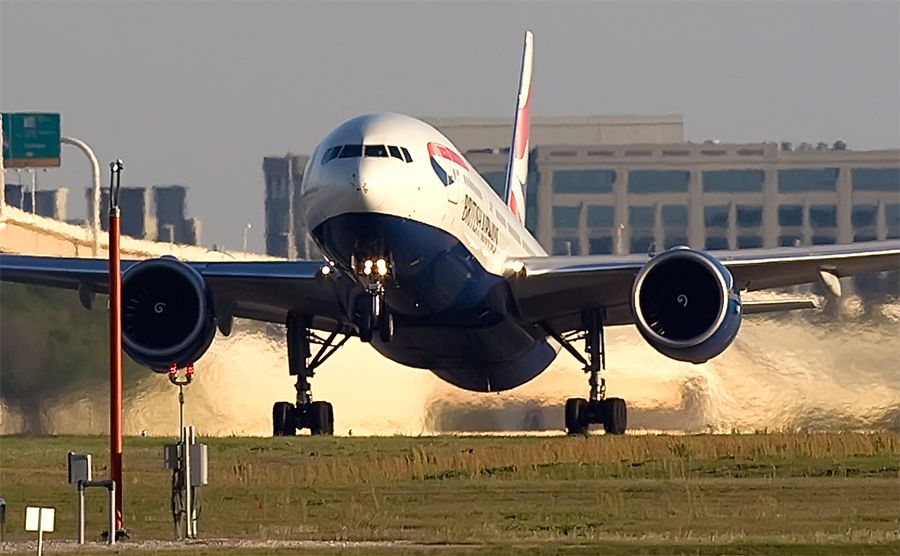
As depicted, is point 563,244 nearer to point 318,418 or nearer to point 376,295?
point 318,418

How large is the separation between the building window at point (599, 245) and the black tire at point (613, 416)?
34444 millimetres

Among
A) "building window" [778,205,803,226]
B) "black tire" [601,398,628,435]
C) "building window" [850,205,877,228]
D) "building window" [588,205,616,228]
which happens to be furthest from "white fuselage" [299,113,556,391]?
"building window" [850,205,877,228]

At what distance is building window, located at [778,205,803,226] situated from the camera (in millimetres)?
76625

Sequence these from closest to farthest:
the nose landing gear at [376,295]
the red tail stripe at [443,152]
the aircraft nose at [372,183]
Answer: the aircraft nose at [372,183] → the nose landing gear at [376,295] → the red tail stripe at [443,152]

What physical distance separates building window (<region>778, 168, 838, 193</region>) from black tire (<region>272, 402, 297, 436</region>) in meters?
38.5

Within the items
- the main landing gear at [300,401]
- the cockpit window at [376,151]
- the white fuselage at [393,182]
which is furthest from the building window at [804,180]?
the cockpit window at [376,151]

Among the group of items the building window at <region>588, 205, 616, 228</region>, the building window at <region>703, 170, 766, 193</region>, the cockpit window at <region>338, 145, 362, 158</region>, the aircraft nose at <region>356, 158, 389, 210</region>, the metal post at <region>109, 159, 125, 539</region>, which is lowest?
the metal post at <region>109, 159, 125, 539</region>

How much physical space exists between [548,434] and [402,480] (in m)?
12.5

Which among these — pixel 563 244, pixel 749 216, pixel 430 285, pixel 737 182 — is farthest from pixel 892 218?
pixel 430 285

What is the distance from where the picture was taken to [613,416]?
40594mm

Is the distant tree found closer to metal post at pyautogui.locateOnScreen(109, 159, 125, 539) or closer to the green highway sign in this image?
metal post at pyautogui.locateOnScreen(109, 159, 125, 539)

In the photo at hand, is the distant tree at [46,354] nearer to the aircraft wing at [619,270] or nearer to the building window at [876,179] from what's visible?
the aircraft wing at [619,270]

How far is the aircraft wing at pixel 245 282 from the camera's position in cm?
3959

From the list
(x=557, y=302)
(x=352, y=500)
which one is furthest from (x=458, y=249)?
(x=352, y=500)
